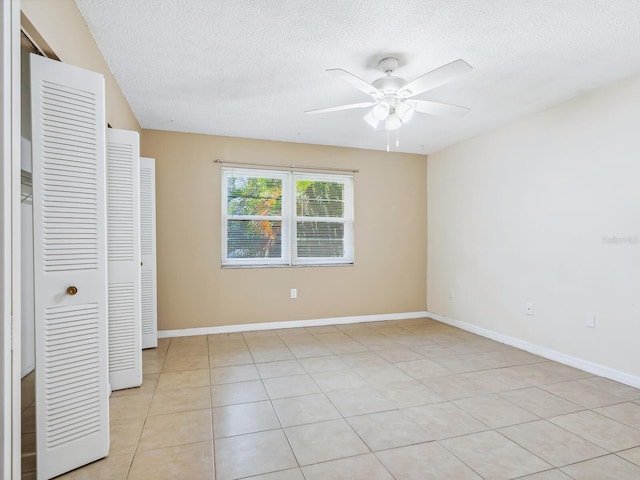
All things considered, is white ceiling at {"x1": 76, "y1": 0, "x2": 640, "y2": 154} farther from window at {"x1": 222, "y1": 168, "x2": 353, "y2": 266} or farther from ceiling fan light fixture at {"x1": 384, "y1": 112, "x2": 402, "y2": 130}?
window at {"x1": 222, "y1": 168, "x2": 353, "y2": 266}

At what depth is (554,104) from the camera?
331cm

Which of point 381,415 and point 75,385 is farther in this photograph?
point 381,415

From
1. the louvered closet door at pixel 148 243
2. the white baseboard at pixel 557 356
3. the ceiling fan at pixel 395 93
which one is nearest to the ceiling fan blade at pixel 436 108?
the ceiling fan at pixel 395 93

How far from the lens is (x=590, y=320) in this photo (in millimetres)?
3062

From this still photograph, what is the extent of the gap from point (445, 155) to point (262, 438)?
411cm

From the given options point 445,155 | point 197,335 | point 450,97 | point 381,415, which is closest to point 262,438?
point 381,415

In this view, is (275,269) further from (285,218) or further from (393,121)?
(393,121)

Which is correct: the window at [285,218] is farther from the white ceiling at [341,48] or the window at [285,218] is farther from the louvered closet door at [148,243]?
the white ceiling at [341,48]

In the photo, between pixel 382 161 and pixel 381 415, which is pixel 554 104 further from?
pixel 381 415

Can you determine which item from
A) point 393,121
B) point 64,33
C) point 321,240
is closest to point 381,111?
point 393,121

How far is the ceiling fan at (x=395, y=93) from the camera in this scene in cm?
222

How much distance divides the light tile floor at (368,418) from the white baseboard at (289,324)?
22.1 inches

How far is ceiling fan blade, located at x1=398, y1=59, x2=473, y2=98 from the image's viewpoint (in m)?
2.04

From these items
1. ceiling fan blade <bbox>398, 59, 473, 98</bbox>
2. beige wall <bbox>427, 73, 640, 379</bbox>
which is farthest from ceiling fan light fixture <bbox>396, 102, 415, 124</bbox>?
beige wall <bbox>427, 73, 640, 379</bbox>
